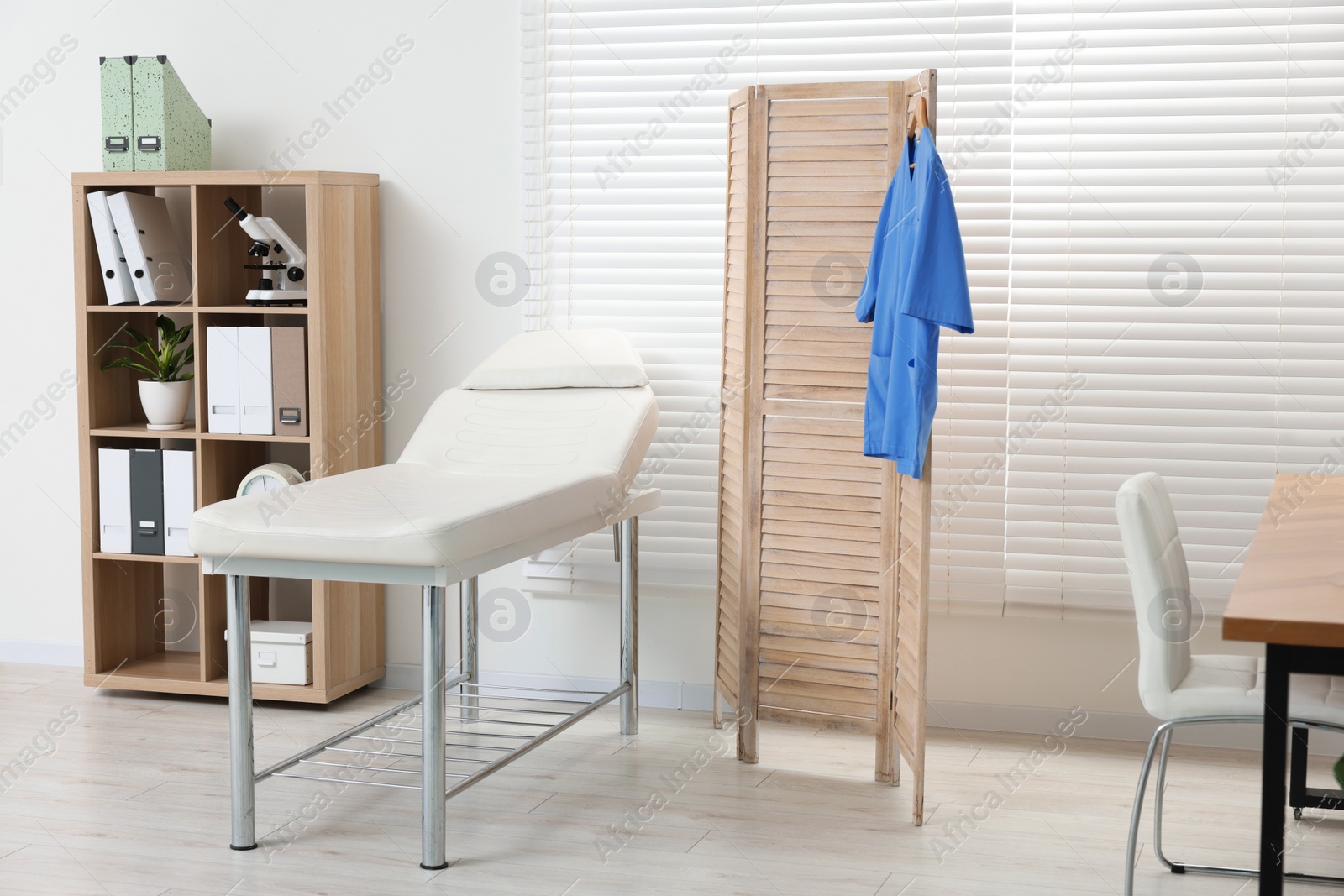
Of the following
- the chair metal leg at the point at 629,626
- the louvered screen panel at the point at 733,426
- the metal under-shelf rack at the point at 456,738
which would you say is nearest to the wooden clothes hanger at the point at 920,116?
the louvered screen panel at the point at 733,426

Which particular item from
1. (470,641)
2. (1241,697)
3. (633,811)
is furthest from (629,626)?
(1241,697)

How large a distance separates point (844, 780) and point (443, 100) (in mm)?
2159

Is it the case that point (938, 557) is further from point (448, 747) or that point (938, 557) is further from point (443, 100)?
point (443, 100)

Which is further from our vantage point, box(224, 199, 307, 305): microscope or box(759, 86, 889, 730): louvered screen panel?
box(224, 199, 307, 305): microscope

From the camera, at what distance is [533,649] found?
3.58m

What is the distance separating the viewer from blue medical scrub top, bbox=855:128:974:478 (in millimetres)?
2500

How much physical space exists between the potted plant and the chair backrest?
8.57 feet

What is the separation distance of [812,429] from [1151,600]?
1008mm

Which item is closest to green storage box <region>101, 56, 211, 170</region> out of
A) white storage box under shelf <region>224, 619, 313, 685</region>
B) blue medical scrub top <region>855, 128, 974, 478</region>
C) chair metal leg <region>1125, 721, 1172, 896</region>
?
white storage box under shelf <region>224, 619, 313, 685</region>

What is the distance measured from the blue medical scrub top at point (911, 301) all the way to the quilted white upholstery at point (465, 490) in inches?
24.3

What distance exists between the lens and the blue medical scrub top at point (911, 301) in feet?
8.20

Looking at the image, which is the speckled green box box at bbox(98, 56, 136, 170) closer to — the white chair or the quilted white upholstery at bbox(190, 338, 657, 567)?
the quilted white upholstery at bbox(190, 338, 657, 567)

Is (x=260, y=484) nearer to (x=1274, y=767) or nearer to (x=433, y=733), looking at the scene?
(x=433, y=733)

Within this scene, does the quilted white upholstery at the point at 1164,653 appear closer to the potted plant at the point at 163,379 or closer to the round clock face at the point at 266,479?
the round clock face at the point at 266,479
